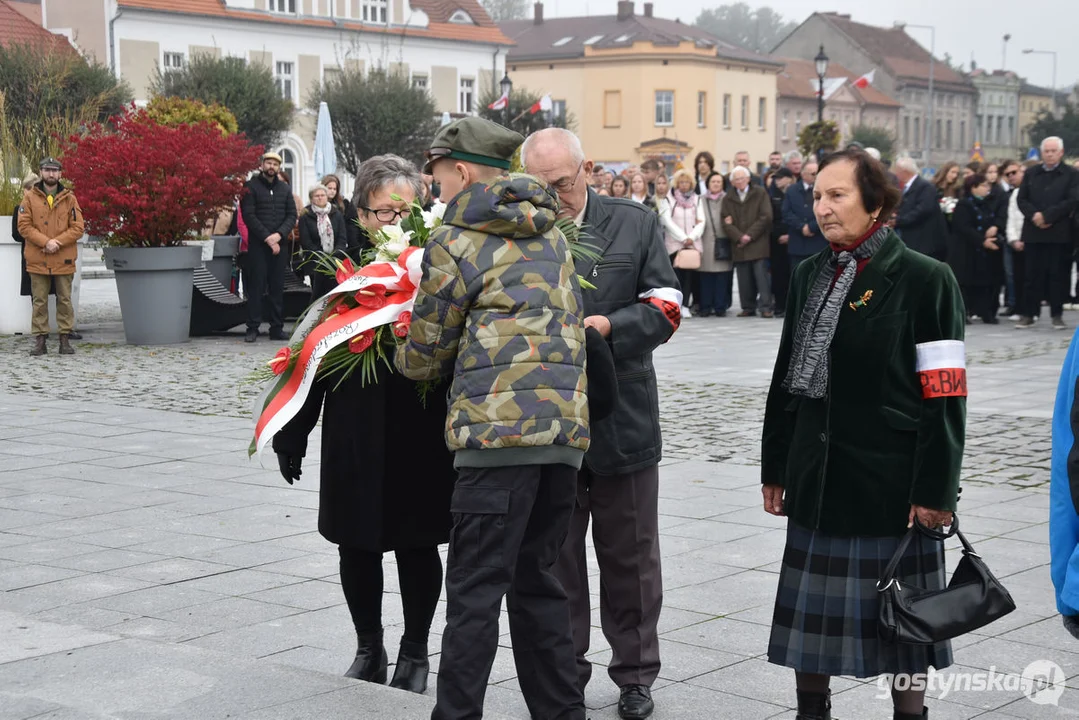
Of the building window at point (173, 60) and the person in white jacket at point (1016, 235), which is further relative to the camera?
the building window at point (173, 60)

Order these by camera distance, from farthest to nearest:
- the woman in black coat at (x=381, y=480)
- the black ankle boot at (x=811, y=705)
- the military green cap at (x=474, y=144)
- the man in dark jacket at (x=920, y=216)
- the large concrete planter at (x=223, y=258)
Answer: the large concrete planter at (x=223, y=258), the man in dark jacket at (x=920, y=216), the woman in black coat at (x=381, y=480), the black ankle boot at (x=811, y=705), the military green cap at (x=474, y=144)

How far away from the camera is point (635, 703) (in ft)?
15.0

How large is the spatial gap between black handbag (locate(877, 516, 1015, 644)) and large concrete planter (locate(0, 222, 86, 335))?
14301 mm

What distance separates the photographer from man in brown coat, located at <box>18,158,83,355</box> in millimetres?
15391

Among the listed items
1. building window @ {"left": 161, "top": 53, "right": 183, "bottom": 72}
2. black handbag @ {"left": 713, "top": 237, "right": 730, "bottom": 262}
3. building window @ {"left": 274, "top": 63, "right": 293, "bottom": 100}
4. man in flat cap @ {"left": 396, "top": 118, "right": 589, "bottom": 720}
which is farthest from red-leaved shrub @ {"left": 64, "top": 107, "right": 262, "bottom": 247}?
building window @ {"left": 274, "top": 63, "right": 293, "bottom": 100}

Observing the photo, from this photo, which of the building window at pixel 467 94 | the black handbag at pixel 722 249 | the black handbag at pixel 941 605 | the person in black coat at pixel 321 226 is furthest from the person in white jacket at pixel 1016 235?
the building window at pixel 467 94

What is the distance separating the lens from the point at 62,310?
15.6 m

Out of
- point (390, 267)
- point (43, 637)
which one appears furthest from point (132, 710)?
point (390, 267)

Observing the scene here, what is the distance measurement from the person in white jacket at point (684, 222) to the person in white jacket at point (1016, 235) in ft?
12.6

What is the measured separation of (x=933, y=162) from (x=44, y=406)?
105024 mm

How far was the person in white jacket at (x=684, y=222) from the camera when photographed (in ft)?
62.0

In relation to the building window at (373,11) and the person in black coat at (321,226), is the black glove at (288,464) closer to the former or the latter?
the person in black coat at (321,226)

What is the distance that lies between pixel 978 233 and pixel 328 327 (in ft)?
47.5

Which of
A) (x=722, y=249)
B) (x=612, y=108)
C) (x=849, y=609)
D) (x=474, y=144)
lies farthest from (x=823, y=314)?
(x=612, y=108)
